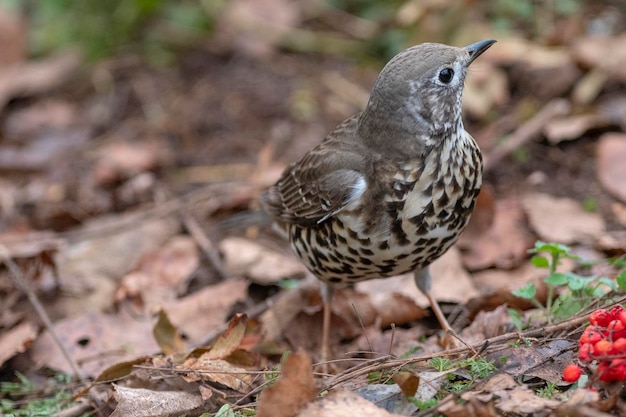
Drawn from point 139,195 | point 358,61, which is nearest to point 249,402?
point 139,195

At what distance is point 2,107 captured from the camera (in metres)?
8.66

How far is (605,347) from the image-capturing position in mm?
2975

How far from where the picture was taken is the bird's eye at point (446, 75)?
3.96 m

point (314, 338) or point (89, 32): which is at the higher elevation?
point (89, 32)

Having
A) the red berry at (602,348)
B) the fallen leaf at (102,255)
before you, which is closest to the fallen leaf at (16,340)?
the fallen leaf at (102,255)

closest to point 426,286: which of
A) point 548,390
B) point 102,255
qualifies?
point 548,390

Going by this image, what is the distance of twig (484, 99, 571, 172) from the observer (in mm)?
6039

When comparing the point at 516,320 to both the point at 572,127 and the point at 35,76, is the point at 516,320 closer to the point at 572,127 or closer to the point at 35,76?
the point at 572,127

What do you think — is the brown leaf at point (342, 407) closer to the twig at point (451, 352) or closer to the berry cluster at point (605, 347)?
the twig at point (451, 352)

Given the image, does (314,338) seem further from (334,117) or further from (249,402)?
(334,117)

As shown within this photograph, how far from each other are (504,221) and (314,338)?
1455mm

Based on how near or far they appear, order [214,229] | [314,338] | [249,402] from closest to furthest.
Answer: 1. [249,402]
2. [314,338]
3. [214,229]

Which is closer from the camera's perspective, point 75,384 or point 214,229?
point 75,384

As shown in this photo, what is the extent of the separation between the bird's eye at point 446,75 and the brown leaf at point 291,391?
1.51 m
